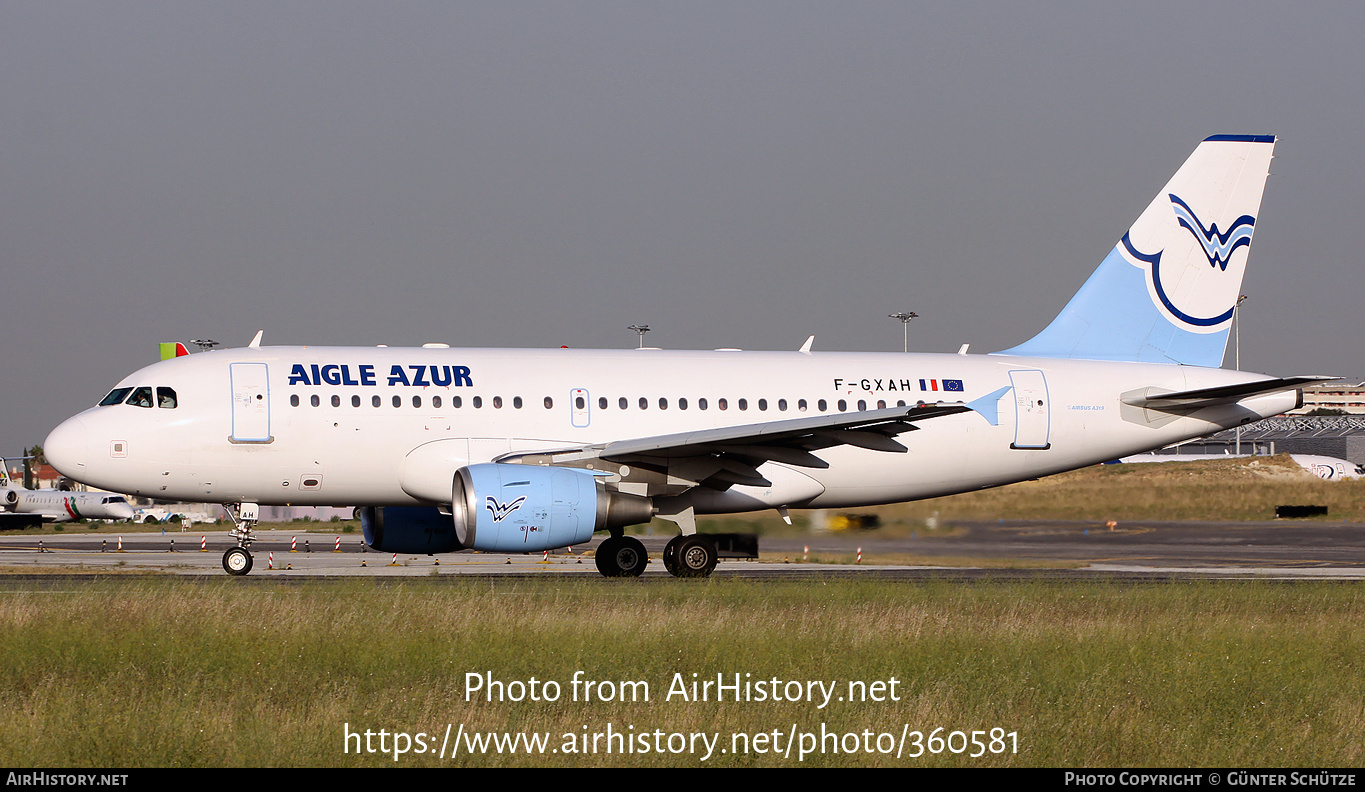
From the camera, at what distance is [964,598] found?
56.9 ft

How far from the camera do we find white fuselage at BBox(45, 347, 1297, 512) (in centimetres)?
2266

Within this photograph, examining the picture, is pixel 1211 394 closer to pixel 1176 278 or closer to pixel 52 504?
pixel 1176 278

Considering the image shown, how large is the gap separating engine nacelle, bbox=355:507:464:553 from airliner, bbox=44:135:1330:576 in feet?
0.12

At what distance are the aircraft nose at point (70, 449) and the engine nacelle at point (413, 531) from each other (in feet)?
15.4

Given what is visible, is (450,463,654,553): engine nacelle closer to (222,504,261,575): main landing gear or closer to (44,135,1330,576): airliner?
(44,135,1330,576): airliner

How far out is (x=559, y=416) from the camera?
78.1 feet

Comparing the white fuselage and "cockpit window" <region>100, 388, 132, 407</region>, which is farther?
"cockpit window" <region>100, 388, 132, 407</region>

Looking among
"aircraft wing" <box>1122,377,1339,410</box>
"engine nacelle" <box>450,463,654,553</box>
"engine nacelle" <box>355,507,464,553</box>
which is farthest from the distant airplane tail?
"engine nacelle" <box>355,507,464,553</box>

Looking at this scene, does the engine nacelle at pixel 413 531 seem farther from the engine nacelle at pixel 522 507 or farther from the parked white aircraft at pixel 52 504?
the parked white aircraft at pixel 52 504

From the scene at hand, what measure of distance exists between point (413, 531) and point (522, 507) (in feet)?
15.0

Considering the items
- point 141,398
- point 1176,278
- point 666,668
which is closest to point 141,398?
point 141,398

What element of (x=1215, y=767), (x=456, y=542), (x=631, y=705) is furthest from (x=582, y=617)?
(x=456, y=542)
